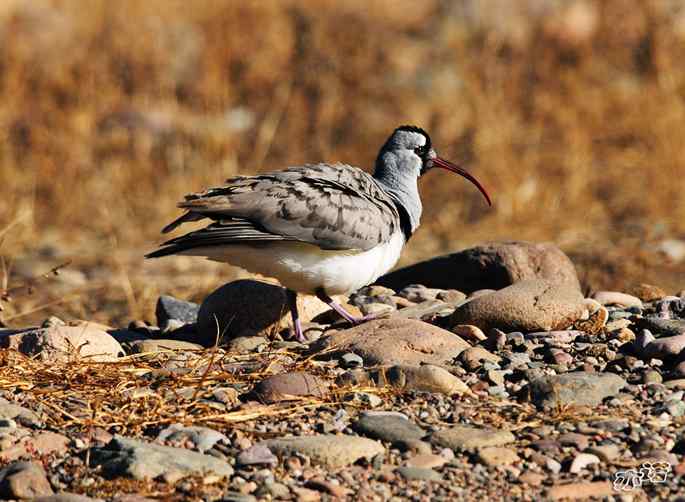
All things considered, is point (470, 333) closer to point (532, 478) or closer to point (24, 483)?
point (532, 478)

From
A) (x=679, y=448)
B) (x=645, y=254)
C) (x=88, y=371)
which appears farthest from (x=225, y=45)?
(x=679, y=448)

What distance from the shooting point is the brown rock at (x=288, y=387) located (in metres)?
4.79

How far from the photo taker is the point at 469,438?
433 cm

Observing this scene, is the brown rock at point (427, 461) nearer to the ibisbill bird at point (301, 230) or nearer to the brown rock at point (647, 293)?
the ibisbill bird at point (301, 230)

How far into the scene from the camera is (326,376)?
5.06 meters

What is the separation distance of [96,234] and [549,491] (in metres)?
7.61

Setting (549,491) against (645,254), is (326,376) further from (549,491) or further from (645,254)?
(645,254)

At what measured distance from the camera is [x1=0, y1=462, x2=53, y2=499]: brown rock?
3883 mm

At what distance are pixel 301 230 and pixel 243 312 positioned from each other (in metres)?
0.61

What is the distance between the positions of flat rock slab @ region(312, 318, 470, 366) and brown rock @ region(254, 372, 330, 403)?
16.2 inches

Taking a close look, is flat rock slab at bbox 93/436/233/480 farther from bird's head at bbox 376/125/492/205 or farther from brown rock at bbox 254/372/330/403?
bird's head at bbox 376/125/492/205

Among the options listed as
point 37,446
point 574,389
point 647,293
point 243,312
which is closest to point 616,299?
point 647,293

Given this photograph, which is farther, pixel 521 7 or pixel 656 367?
pixel 521 7

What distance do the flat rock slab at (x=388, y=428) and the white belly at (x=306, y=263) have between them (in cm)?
158
